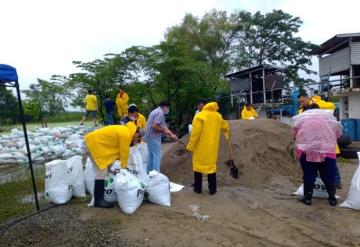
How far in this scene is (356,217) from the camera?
482 cm

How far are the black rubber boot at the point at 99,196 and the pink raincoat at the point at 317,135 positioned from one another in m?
2.82

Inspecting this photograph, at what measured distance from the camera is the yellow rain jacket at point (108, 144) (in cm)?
495

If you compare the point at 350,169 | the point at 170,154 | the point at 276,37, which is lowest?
the point at 350,169

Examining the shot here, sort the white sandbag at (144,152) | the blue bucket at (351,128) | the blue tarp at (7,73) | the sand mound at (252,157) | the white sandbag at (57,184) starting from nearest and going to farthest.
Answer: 1. the blue tarp at (7,73)
2. the white sandbag at (57,184)
3. the sand mound at (252,157)
4. the white sandbag at (144,152)
5. the blue bucket at (351,128)

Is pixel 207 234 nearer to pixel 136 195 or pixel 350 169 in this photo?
pixel 136 195

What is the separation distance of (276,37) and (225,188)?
27419mm

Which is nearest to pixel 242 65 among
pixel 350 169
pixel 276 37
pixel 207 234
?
pixel 276 37

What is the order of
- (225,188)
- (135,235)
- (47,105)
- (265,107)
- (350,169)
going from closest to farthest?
(135,235) → (225,188) → (350,169) → (265,107) → (47,105)

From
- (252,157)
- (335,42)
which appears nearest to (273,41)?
(335,42)

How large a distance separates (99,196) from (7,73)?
2.07m

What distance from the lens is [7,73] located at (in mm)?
5066

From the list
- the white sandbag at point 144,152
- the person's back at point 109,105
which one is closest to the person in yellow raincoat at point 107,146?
the white sandbag at point 144,152

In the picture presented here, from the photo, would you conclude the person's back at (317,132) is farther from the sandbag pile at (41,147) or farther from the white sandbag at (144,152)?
the sandbag pile at (41,147)

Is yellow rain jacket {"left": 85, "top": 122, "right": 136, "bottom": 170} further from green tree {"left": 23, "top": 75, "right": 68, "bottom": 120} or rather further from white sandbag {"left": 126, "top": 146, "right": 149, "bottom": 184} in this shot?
green tree {"left": 23, "top": 75, "right": 68, "bottom": 120}
